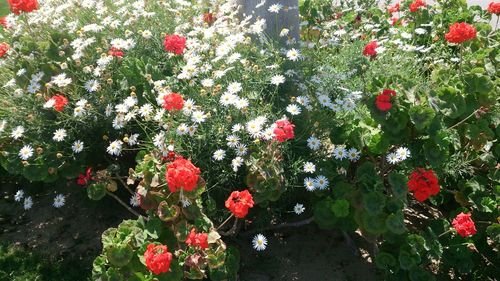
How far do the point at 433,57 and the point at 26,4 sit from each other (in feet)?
9.67

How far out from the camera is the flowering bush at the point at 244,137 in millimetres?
2652

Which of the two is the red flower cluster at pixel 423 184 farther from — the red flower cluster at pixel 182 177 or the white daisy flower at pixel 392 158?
the red flower cluster at pixel 182 177

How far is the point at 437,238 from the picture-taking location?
2.88 m

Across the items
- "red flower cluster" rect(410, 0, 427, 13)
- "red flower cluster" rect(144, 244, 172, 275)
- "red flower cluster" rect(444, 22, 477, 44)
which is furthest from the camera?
"red flower cluster" rect(410, 0, 427, 13)

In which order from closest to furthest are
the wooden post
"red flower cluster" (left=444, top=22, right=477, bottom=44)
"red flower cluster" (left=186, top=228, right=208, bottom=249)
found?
"red flower cluster" (left=186, top=228, right=208, bottom=249), "red flower cluster" (left=444, top=22, right=477, bottom=44), the wooden post

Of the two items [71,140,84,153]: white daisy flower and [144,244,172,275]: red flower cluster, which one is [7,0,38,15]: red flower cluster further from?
[144,244,172,275]: red flower cluster

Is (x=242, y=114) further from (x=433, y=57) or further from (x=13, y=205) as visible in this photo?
(x=13, y=205)

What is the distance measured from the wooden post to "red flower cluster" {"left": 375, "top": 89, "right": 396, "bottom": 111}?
42.7 inches

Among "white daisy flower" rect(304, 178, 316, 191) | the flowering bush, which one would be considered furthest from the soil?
"white daisy flower" rect(304, 178, 316, 191)

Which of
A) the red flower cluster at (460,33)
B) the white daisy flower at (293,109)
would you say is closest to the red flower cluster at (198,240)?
the white daisy flower at (293,109)

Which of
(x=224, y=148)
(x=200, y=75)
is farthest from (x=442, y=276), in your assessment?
(x=200, y=75)

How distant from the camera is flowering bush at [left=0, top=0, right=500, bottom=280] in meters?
2.65

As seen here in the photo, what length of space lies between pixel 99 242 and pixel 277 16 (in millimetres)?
1975

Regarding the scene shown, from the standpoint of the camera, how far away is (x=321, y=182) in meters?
2.89
